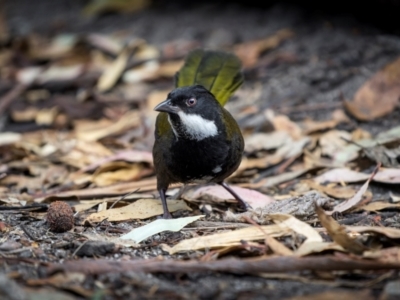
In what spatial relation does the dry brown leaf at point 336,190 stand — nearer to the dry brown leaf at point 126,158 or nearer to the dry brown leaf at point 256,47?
the dry brown leaf at point 126,158

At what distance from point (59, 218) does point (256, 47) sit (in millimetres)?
4278

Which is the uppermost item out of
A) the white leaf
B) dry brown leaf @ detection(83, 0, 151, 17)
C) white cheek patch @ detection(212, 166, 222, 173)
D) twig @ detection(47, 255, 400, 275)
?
dry brown leaf @ detection(83, 0, 151, 17)

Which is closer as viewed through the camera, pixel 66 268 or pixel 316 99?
pixel 66 268

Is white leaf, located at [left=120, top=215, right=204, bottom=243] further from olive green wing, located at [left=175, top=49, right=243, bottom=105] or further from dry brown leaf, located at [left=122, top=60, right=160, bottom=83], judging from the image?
dry brown leaf, located at [left=122, top=60, right=160, bottom=83]

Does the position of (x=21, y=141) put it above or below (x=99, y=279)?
below

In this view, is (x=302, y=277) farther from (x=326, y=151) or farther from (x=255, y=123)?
(x=255, y=123)

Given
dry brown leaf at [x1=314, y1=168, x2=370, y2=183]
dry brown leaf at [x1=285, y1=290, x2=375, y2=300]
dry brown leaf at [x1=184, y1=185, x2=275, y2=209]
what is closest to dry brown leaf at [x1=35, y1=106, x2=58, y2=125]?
dry brown leaf at [x1=184, y1=185, x2=275, y2=209]

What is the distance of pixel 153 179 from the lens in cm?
548

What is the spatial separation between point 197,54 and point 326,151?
1305 mm

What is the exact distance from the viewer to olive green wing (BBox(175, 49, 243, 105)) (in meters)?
5.35

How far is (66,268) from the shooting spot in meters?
3.06

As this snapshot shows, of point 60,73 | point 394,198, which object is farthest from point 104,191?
point 60,73

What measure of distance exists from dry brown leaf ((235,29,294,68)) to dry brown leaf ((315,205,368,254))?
4117mm

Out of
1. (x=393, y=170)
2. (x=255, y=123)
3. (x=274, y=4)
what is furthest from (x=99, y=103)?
(x=393, y=170)
